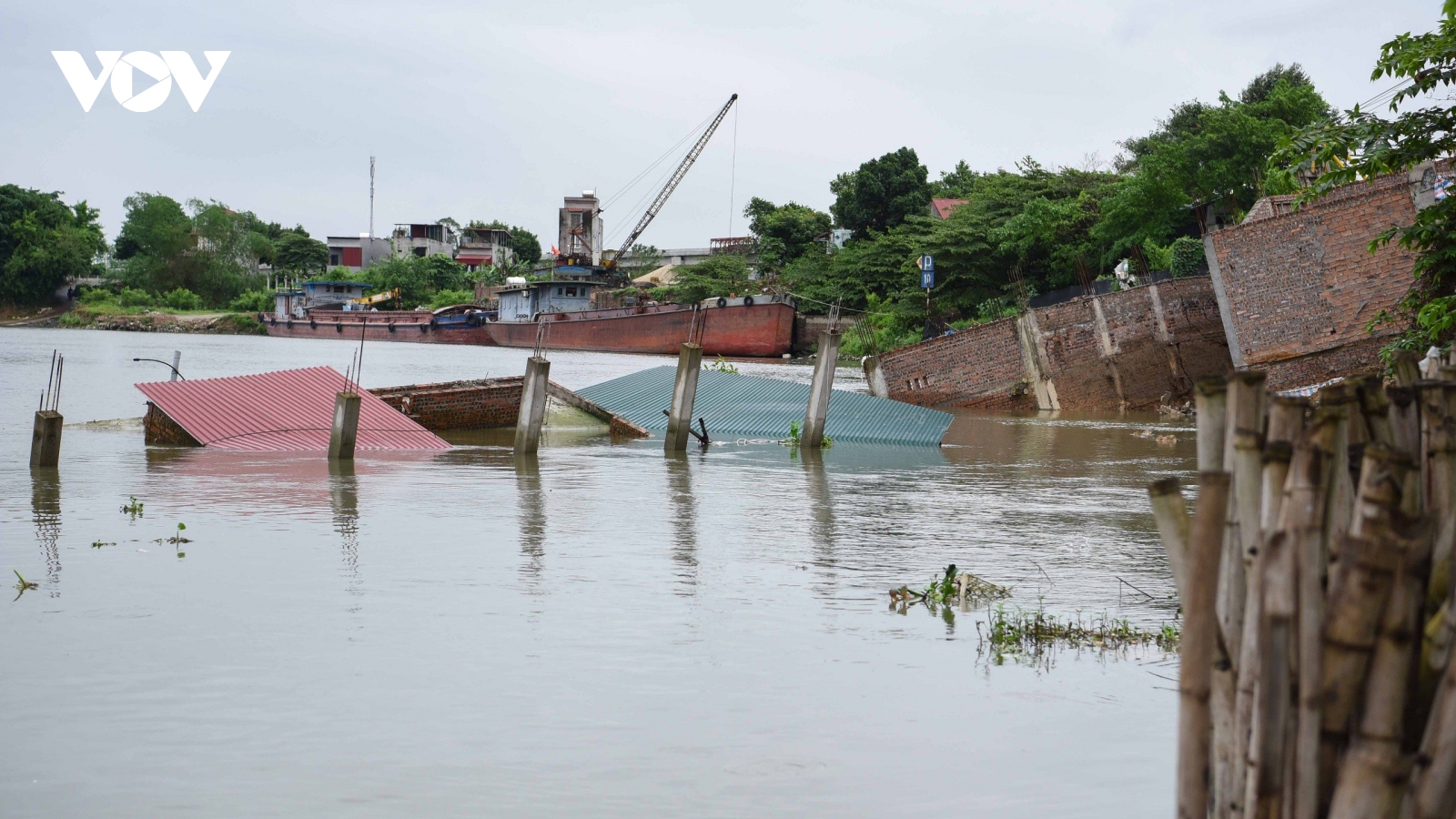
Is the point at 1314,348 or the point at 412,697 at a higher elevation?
the point at 1314,348

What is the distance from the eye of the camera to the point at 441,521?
11.3 m

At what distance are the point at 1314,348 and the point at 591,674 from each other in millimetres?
19119

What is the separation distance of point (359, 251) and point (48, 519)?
102m

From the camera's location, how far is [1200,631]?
2.79m

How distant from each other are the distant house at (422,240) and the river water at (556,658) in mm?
95713

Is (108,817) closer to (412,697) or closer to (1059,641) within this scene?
(412,697)

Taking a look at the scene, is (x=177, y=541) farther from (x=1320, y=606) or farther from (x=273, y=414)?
(x=1320, y=606)

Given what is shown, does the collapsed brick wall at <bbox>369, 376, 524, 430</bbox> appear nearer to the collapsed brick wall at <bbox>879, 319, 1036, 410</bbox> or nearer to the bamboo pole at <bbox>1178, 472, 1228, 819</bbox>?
the collapsed brick wall at <bbox>879, 319, 1036, 410</bbox>

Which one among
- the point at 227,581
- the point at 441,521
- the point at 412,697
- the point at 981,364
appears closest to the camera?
the point at 412,697

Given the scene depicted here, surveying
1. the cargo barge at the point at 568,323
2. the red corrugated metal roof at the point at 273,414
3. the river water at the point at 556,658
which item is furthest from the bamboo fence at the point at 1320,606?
the cargo barge at the point at 568,323

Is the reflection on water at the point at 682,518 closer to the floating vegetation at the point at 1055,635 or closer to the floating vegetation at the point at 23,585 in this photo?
the floating vegetation at the point at 1055,635

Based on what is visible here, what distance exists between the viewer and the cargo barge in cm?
5897

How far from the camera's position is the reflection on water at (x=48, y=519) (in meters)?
8.60

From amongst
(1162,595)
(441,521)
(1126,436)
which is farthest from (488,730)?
(1126,436)
